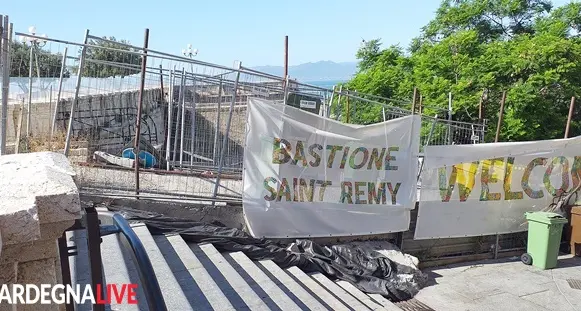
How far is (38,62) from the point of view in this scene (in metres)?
6.45

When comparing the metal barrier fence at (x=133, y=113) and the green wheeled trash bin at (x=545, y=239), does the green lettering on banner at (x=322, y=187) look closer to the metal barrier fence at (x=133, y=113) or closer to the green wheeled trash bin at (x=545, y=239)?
the metal barrier fence at (x=133, y=113)

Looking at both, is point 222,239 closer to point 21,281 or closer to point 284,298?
point 284,298

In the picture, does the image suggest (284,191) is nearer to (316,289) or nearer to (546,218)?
(316,289)

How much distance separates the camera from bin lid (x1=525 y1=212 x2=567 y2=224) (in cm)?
767

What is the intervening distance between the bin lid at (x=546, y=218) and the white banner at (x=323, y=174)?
101 inches

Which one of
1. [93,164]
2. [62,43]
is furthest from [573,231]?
[62,43]

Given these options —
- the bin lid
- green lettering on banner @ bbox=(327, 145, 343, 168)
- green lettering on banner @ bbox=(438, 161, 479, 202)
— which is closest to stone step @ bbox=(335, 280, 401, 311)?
green lettering on banner @ bbox=(327, 145, 343, 168)

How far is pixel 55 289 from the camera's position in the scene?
1.71m

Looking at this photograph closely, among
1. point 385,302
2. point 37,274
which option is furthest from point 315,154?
point 37,274

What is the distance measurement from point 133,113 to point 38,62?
2.06 meters

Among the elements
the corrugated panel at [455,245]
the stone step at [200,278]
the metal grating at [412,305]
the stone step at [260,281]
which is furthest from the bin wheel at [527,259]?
the stone step at [200,278]

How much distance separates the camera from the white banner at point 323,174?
6000 mm

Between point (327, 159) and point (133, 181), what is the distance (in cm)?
→ 295

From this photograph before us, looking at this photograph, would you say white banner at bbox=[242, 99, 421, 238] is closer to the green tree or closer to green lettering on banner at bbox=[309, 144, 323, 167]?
green lettering on banner at bbox=[309, 144, 323, 167]
